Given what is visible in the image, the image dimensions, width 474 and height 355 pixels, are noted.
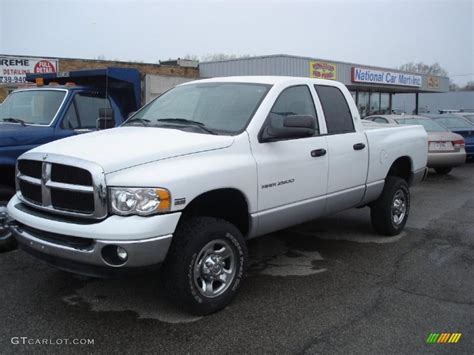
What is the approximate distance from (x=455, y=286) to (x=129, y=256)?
10.4 feet

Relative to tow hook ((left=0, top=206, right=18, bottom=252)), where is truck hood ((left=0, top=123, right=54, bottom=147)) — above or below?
above

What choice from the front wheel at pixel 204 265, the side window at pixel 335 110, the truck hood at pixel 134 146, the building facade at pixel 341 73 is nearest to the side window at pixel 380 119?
the side window at pixel 335 110

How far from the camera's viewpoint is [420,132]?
691 cm

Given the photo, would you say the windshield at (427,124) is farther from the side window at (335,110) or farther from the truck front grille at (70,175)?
the truck front grille at (70,175)

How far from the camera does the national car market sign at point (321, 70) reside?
2681 centimetres

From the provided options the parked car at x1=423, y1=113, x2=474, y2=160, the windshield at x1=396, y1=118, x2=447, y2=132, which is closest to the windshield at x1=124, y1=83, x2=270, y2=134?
the windshield at x1=396, y1=118, x2=447, y2=132

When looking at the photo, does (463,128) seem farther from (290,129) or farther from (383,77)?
(383,77)

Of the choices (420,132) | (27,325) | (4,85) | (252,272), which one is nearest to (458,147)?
(420,132)

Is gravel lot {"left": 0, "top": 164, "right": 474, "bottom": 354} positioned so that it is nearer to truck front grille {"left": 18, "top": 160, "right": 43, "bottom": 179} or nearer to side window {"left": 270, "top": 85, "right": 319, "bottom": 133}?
truck front grille {"left": 18, "top": 160, "right": 43, "bottom": 179}

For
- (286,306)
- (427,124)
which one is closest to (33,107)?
(286,306)

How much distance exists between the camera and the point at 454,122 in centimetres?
1431

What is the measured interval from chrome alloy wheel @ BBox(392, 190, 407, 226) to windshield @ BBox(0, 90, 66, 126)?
455cm

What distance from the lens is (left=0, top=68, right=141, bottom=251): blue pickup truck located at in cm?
545

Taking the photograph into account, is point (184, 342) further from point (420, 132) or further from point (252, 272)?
point (420, 132)
